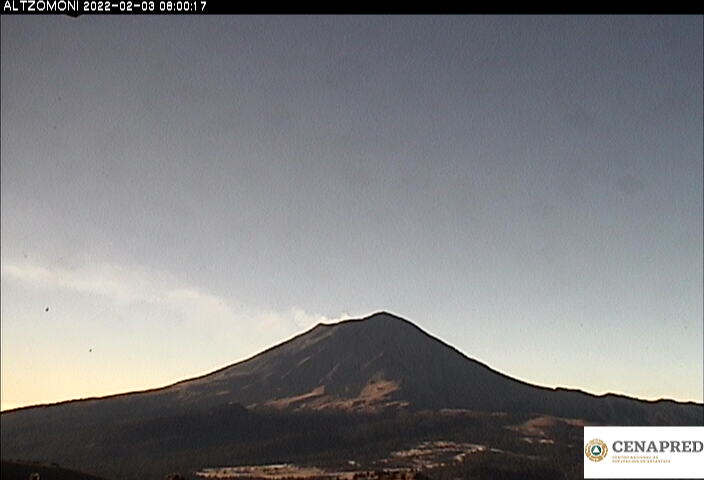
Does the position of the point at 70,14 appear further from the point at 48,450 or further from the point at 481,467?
the point at 48,450

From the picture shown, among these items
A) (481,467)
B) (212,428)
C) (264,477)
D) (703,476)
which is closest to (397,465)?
(481,467)
